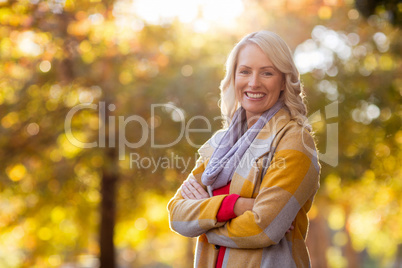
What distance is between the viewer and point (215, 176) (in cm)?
225

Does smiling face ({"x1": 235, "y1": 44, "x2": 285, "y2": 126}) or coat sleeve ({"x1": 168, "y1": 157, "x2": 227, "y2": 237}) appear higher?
smiling face ({"x1": 235, "y1": 44, "x2": 285, "y2": 126})

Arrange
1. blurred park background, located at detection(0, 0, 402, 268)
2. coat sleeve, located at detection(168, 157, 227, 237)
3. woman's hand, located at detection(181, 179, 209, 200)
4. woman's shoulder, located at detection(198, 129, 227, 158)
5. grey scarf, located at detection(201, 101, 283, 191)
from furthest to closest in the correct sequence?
blurred park background, located at detection(0, 0, 402, 268)
woman's shoulder, located at detection(198, 129, 227, 158)
woman's hand, located at detection(181, 179, 209, 200)
grey scarf, located at detection(201, 101, 283, 191)
coat sleeve, located at detection(168, 157, 227, 237)

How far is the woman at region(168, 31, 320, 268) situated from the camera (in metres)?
2.00

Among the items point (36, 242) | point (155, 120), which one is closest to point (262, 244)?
point (155, 120)

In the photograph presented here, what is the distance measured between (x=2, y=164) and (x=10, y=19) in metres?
2.54

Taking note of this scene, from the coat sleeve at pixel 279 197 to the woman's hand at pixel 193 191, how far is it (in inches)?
11.0

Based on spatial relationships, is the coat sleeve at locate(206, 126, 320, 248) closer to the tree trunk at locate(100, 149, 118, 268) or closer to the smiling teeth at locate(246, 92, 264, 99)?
the smiling teeth at locate(246, 92, 264, 99)

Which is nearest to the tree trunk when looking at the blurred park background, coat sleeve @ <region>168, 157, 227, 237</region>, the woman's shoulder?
the blurred park background

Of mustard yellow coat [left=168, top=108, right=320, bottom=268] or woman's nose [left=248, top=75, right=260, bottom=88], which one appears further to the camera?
woman's nose [left=248, top=75, right=260, bottom=88]

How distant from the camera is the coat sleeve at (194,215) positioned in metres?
2.10

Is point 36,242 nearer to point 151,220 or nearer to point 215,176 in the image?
point 151,220

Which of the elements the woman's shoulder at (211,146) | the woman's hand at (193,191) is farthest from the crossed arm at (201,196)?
the woman's shoulder at (211,146)

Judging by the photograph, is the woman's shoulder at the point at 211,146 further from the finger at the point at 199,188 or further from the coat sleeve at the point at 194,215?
the coat sleeve at the point at 194,215

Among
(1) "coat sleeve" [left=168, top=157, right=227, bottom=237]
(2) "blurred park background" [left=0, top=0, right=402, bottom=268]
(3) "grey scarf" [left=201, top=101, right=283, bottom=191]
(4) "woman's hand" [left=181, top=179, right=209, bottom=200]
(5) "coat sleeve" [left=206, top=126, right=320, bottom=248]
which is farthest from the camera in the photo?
(2) "blurred park background" [left=0, top=0, right=402, bottom=268]
